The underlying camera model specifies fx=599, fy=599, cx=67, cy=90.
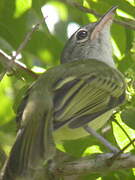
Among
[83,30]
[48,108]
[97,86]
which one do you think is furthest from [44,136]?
[83,30]

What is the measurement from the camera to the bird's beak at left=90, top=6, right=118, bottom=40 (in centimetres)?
627

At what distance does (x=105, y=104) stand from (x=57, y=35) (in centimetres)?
158

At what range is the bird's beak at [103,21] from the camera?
247 inches

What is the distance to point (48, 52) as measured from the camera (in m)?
6.50

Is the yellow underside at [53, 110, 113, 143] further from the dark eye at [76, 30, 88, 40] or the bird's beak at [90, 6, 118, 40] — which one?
the dark eye at [76, 30, 88, 40]

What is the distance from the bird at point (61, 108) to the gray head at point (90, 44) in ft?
1.70

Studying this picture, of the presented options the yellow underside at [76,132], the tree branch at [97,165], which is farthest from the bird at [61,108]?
the tree branch at [97,165]

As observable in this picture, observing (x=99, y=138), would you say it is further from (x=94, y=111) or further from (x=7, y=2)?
(x=7, y=2)

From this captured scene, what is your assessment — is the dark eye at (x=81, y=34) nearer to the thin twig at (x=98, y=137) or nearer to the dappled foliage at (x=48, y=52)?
the dappled foliage at (x=48, y=52)

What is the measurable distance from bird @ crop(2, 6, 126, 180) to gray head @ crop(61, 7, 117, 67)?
52cm

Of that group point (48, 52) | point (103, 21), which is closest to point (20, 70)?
point (48, 52)

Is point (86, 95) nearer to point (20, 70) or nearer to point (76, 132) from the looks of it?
point (76, 132)

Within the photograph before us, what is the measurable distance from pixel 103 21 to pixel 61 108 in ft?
6.73

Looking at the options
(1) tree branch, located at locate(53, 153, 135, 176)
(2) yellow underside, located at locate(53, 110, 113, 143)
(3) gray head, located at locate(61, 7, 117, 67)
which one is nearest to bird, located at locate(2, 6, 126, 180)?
(2) yellow underside, located at locate(53, 110, 113, 143)
